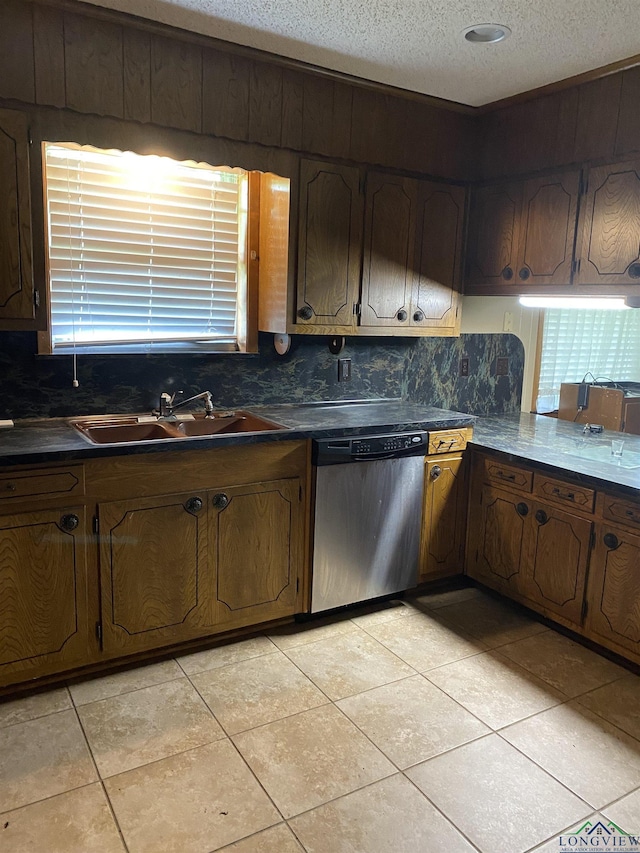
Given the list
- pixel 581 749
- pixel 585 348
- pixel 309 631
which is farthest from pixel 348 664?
pixel 585 348

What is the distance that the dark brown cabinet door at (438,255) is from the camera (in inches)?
127

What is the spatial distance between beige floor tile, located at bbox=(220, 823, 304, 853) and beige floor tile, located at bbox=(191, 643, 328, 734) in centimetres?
45

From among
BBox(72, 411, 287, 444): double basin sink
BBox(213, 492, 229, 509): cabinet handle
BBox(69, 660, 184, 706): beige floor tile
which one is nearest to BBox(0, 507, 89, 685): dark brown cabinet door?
BBox(69, 660, 184, 706): beige floor tile

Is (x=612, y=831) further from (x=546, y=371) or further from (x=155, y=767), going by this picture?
(x=546, y=371)

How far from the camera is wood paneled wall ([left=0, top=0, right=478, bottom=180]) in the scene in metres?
2.23

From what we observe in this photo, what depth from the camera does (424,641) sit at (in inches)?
111

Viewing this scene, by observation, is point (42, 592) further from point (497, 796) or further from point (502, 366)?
point (502, 366)

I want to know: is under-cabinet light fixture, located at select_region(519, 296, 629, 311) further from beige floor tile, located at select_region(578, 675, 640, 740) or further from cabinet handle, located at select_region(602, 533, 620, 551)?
beige floor tile, located at select_region(578, 675, 640, 740)

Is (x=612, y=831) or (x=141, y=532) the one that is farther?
(x=141, y=532)

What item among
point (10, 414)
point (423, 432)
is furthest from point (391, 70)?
point (10, 414)

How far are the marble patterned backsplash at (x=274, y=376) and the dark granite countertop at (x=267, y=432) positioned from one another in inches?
3.0

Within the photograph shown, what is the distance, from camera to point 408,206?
3141mm

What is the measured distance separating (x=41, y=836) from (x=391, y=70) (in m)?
3.07

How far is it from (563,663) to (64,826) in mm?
1944
